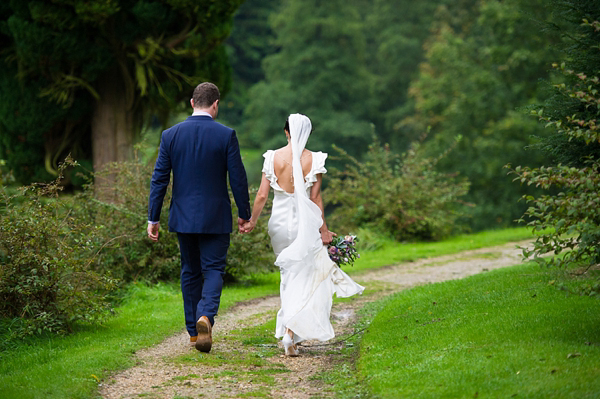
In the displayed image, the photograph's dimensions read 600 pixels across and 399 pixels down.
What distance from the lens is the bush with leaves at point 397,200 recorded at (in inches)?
621

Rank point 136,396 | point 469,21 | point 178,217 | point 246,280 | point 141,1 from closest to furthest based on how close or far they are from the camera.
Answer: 1. point 136,396
2. point 178,217
3. point 246,280
4. point 141,1
5. point 469,21

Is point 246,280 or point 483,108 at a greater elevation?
point 483,108

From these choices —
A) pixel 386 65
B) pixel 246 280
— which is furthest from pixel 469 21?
pixel 246 280

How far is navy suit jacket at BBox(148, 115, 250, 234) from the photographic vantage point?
5902mm

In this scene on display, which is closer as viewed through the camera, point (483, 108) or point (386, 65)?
point (483, 108)

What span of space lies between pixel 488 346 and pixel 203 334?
A: 2.29m

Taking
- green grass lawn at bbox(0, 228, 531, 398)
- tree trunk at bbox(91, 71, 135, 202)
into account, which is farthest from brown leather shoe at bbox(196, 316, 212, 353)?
tree trunk at bbox(91, 71, 135, 202)

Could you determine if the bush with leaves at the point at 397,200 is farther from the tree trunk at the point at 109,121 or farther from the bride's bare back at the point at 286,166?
the bride's bare back at the point at 286,166

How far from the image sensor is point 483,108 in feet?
92.0

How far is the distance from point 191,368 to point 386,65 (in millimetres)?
39424

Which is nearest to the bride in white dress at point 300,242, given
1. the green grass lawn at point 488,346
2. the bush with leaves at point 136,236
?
the green grass lawn at point 488,346

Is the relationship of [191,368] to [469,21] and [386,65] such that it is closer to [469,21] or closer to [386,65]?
[469,21]

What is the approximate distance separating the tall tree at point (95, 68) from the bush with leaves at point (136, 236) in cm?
292

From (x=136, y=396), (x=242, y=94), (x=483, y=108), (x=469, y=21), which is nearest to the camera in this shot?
(x=136, y=396)
